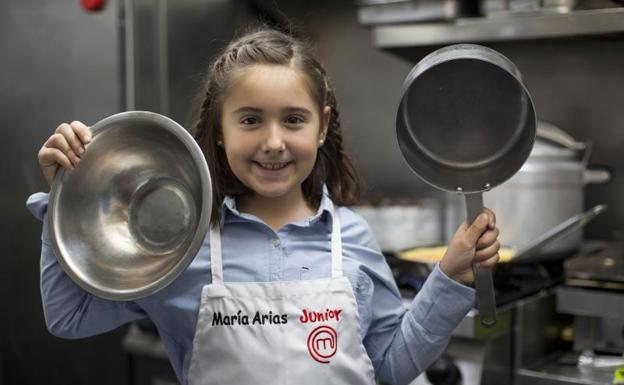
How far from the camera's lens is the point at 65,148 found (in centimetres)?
99

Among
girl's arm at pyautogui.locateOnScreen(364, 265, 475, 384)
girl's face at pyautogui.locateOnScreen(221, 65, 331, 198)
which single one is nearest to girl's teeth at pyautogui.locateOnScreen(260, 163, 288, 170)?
girl's face at pyautogui.locateOnScreen(221, 65, 331, 198)

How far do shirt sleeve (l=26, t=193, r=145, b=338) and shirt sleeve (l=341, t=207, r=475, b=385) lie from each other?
32 cm

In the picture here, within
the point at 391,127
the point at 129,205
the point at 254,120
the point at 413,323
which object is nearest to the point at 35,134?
the point at 391,127

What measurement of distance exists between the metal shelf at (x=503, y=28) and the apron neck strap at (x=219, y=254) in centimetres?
82

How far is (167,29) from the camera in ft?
6.47

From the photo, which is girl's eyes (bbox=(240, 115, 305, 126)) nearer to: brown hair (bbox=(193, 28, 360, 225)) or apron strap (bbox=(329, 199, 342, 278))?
brown hair (bbox=(193, 28, 360, 225))

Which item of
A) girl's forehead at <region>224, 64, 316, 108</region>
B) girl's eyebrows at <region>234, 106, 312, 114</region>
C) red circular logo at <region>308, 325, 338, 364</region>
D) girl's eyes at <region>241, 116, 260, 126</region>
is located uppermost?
girl's forehead at <region>224, 64, 316, 108</region>

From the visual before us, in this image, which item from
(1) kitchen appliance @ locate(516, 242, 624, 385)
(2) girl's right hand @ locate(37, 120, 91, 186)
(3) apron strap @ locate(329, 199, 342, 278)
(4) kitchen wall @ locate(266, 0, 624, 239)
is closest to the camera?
(2) girl's right hand @ locate(37, 120, 91, 186)

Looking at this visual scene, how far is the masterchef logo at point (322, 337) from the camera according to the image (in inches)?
41.7

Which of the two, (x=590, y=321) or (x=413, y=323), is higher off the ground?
(x=413, y=323)

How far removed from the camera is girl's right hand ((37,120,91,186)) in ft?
3.25

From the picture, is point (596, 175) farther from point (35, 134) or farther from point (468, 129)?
point (35, 134)

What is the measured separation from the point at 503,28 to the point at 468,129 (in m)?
0.79

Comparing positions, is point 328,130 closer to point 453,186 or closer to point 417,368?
point 453,186
